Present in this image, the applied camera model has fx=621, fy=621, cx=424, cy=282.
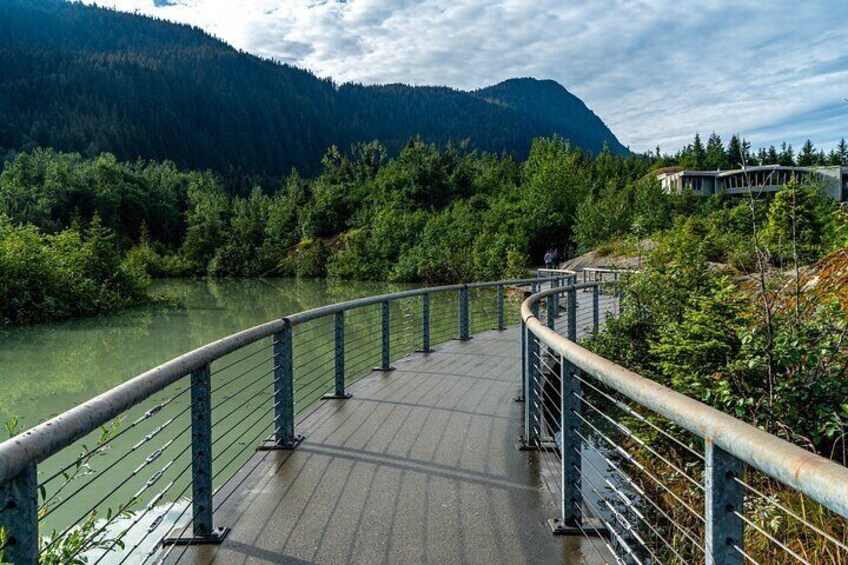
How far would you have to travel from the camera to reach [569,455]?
3.19 m

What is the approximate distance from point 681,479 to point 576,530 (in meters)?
3.26

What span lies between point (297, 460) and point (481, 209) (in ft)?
162

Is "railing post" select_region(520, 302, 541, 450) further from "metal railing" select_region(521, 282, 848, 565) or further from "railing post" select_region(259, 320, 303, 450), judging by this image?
"railing post" select_region(259, 320, 303, 450)

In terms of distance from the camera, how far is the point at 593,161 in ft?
200

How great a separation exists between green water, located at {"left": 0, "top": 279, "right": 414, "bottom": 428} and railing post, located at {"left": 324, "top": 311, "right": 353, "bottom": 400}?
571 centimetres

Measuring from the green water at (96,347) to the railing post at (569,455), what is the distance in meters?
8.85

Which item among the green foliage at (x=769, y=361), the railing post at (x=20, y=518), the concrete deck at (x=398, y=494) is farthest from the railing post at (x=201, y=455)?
the green foliage at (x=769, y=361)

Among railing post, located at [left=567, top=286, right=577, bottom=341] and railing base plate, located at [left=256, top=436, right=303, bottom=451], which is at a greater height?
railing post, located at [left=567, top=286, right=577, bottom=341]

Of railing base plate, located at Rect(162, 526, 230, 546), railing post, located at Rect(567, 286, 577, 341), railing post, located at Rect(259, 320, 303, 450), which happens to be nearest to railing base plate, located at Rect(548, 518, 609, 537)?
railing base plate, located at Rect(162, 526, 230, 546)

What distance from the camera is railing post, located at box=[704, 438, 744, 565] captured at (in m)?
1.50

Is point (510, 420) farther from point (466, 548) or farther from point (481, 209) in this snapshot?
point (481, 209)

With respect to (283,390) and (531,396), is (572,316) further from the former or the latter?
(283,390)

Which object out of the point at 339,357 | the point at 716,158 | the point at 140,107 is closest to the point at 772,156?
the point at 716,158

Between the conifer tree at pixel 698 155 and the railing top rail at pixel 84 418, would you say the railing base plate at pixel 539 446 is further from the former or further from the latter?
the conifer tree at pixel 698 155
